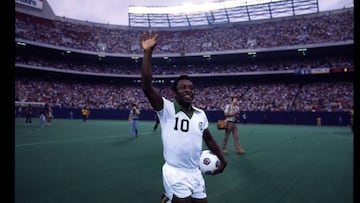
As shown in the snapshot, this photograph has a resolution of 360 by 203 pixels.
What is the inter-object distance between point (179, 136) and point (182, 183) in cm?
50

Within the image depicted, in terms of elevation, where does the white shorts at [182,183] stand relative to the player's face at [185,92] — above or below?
below

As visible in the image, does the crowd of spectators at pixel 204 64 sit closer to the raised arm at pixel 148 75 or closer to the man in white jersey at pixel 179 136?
the man in white jersey at pixel 179 136

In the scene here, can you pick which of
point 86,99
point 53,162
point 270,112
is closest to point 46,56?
point 86,99

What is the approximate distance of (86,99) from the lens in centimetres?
4672

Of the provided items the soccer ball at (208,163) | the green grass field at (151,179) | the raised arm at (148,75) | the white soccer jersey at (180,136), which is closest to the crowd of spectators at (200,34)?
the green grass field at (151,179)

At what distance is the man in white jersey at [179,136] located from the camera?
9.37ft

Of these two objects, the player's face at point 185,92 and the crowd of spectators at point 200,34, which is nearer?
the player's face at point 185,92

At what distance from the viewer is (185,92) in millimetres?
3100

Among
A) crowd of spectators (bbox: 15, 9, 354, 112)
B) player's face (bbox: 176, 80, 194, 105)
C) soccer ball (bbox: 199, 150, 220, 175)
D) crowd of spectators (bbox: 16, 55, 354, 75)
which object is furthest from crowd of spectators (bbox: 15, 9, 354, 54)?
player's face (bbox: 176, 80, 194, 105)

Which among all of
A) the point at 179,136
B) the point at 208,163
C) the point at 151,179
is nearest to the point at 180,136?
the point at 179,136

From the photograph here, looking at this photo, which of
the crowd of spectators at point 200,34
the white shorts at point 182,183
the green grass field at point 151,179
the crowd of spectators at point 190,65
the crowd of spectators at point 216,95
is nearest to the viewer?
the white shorts at point 182,183

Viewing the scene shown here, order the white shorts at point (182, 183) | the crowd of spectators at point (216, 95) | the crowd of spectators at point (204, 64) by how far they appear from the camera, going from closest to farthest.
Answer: the white shorts at point (182, 183)
the crowd of spectators at point (216, 95)
the crowd of spectators at point (204, 64)

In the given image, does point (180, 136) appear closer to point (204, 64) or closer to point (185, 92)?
point (185, 92)

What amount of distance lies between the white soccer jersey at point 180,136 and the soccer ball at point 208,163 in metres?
0.24
